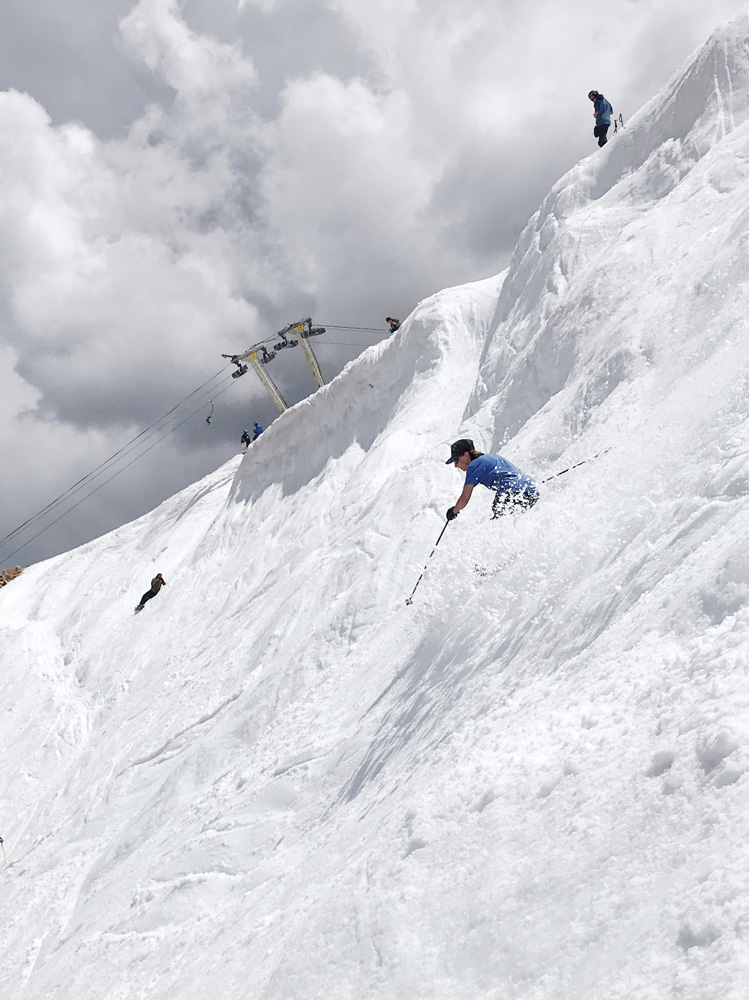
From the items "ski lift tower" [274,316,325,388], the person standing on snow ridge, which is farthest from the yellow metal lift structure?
the person standing on snow ridge

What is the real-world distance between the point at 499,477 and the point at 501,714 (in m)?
4.05

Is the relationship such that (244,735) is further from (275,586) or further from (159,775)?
(275,586)

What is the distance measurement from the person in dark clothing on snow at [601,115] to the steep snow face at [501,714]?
1.52m

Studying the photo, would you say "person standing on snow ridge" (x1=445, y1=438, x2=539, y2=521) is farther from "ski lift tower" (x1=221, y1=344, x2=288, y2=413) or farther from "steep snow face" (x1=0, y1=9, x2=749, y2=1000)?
"ski lift tower" (x1=221, y1=344, x2=288, y2=413)

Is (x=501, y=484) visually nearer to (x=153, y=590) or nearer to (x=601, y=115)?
(x=601, y=115)

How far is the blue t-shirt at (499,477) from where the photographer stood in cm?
863

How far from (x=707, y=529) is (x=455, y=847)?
2.74 m

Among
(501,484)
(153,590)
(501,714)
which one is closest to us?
(501,714)

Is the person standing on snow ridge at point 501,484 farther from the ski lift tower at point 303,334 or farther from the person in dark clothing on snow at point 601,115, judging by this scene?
the ski lift tower at point 303,334

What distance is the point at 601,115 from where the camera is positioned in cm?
1883

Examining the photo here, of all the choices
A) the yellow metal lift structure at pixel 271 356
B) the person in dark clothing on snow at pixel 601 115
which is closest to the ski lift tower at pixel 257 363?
the yellow metal lift structure at pixel 271 356

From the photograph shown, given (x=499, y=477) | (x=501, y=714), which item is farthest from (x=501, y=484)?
(x=501, y=714)

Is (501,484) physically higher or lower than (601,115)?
lower

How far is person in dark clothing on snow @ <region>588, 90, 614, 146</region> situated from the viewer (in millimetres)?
18406
